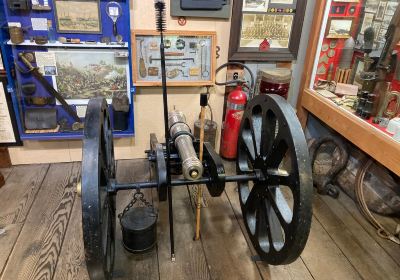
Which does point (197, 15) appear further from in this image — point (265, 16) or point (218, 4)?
point (265, 16)

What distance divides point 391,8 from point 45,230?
248 cm

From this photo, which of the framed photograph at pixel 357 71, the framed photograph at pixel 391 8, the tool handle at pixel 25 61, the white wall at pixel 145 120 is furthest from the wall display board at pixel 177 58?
the framed photograph at pixel 391 8

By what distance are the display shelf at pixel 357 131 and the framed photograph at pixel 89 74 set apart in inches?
54.2

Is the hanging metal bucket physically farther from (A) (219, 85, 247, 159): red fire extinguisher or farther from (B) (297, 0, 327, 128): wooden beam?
(B) (297, 0, 327, 128): wooden beam

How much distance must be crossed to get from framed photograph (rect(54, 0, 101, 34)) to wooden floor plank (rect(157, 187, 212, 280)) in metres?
1.24

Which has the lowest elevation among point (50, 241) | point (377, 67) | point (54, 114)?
point (50, 241)

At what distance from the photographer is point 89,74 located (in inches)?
89.3

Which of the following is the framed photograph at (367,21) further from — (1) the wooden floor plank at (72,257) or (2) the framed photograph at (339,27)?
(1) the wooden floor plank at (72,257)

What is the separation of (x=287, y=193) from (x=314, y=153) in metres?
0.39

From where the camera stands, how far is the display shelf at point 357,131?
69.3 inches

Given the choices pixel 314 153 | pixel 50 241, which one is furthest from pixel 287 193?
pixel 50 241

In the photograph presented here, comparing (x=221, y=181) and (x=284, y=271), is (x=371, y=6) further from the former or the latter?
(x=284, y=271)

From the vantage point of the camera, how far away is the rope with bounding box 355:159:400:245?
1.98 metres

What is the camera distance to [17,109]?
7.33 feet
